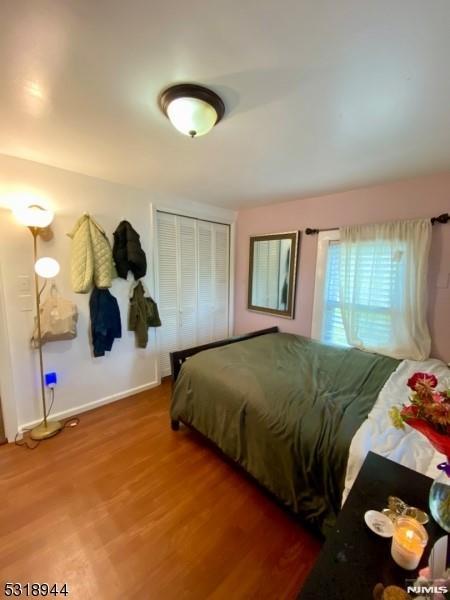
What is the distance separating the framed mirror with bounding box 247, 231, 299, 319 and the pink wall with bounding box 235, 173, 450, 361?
91 millimetres

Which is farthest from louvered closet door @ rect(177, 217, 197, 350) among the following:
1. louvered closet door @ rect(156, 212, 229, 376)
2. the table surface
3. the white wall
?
the table surface

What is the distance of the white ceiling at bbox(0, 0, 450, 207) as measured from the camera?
821 millimetres

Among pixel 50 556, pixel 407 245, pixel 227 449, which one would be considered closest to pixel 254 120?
pixel 407 245

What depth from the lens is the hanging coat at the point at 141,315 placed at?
2.69 meters

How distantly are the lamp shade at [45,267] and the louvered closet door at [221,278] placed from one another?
1998mm

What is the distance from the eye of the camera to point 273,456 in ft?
4.79

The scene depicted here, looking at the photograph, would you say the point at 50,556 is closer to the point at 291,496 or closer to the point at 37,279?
the point at 291,496

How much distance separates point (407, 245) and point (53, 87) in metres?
2.71

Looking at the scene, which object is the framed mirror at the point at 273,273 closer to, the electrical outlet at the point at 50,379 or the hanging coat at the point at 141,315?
the hanging coat at the point at 141,315

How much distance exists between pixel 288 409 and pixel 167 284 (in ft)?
6.82

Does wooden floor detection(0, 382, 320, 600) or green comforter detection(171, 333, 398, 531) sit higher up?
green comforter detection(171, 333, 398, 531)

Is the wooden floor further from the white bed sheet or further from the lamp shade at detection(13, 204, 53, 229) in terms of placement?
the lamp shade at detection(13, 204, 53, 229)

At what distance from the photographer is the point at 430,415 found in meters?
0.68

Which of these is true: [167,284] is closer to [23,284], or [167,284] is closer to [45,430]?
[23,284]
